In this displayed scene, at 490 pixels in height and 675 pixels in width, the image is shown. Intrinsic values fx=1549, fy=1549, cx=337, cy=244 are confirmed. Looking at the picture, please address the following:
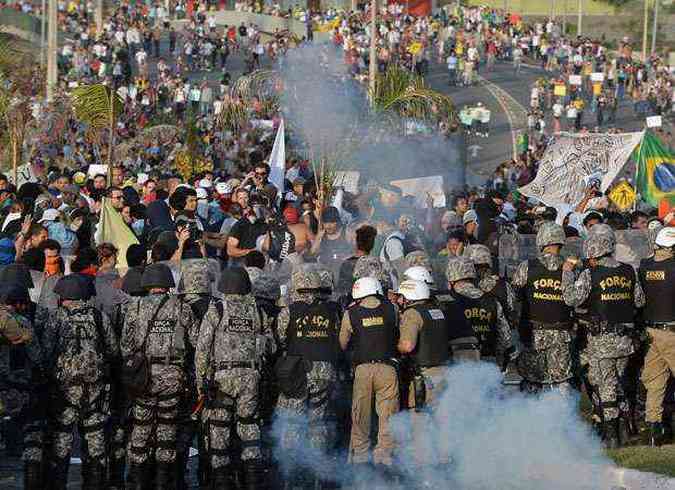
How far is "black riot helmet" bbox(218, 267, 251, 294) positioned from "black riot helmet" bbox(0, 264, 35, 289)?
5.63 feet

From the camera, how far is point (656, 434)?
13.7m

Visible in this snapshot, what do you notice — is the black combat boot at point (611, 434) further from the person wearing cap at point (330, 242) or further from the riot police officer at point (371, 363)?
the person wearing cap at point (330, 242)

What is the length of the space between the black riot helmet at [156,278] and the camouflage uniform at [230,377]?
0.40 meters

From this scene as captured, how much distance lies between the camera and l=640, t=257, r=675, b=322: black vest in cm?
1357

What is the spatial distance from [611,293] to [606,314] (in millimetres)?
189

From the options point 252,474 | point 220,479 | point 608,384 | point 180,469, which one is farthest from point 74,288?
point 608,384

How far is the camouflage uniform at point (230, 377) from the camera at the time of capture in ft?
38.9

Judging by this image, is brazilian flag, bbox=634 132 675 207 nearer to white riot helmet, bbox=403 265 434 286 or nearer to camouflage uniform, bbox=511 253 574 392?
camouflage uniform, bbox=511 253 574 392

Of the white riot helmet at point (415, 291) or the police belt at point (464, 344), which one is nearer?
the white riot helmet at point (415, 291)

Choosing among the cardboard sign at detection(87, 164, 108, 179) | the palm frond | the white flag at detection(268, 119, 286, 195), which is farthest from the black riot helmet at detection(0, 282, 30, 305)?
the palm frond

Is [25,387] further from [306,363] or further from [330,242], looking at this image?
[330,242]

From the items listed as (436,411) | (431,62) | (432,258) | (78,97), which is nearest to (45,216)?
(432,258)

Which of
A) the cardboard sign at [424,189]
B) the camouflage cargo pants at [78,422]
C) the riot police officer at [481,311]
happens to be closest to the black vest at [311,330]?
the riot police officer at [481,311]

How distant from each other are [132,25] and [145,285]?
39.8 meters
